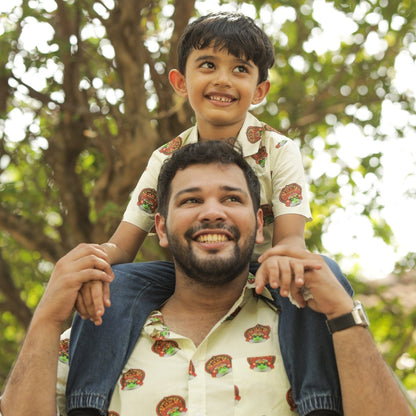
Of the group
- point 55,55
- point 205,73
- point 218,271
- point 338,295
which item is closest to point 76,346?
point 218,271

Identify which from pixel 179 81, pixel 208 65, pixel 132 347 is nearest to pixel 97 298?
pixel 132 347

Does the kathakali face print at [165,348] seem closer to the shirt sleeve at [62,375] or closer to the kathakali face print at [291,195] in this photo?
the shirt sleeve at [62,375]

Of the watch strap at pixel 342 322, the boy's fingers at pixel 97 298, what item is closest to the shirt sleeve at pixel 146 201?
the boy's fingers at pixel 97 298

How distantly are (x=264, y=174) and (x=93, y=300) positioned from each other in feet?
3.35

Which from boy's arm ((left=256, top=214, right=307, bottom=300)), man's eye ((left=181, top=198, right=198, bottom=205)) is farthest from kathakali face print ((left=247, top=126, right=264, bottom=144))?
boy's arm ((left=256, top=214, right=307, bottom=300))

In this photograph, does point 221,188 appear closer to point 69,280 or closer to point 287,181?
point 287,181

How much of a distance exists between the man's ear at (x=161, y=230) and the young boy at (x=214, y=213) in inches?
4.7

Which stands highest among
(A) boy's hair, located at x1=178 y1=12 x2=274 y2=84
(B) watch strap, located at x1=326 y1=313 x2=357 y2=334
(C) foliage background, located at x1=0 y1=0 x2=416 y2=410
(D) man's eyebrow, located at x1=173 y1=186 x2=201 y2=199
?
(C) foliage background, located at x1=0 y1=0 x2=416 y2=410

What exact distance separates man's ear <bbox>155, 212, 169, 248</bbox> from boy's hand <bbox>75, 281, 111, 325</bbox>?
18.8 inches

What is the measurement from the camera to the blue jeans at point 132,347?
203 centimetres

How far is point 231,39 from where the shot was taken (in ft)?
9.17

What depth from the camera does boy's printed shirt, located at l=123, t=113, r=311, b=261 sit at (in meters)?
2.63

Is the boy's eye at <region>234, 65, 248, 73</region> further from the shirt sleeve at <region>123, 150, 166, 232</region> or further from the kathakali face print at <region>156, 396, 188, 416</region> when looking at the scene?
the kathakali face print at <region>156, 396, 188, 416</region>

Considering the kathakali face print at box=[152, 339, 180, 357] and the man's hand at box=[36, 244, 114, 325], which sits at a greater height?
the man's hand at box=[36, 244, 114, 325]
